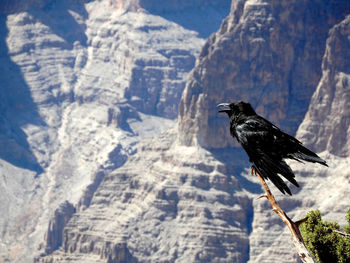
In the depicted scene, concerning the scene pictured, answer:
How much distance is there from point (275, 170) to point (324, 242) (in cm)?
1100

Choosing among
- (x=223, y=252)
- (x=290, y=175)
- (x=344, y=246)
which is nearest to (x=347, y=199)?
(x=223, y=252)

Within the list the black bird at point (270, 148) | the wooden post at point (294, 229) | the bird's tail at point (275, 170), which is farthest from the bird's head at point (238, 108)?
the wooden post at point (294, 229)

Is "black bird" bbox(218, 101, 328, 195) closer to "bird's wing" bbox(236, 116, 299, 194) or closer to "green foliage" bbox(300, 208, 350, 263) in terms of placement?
"bird's wing" bbox(236, 116, 299, 194)

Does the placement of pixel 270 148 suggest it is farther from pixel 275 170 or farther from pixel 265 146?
pixel 275 170

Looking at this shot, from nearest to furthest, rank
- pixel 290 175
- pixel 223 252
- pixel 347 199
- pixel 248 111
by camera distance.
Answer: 1. pixel 290 175
2. pixel 248 111
3. pixel 347 199
4. pixel 223 252

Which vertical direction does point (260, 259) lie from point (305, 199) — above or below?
below

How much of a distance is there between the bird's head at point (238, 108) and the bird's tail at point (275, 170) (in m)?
1.83

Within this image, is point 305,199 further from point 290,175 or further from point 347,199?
point 290,175

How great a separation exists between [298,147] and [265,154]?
0.97 m

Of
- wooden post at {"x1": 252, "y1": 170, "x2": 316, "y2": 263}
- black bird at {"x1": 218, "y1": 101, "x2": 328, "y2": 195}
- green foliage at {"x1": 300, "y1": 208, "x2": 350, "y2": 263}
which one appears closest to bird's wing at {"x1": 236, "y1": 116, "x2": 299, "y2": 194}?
black bird at {"x1": 218, "y1": 101, "x2": 328, "y2": 195}

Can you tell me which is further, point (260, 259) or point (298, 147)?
point (260, 259)

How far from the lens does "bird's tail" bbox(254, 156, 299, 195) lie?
26.9 metres

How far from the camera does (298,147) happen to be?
2748 cm

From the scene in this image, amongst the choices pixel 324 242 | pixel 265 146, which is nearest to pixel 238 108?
pixel 265 146
